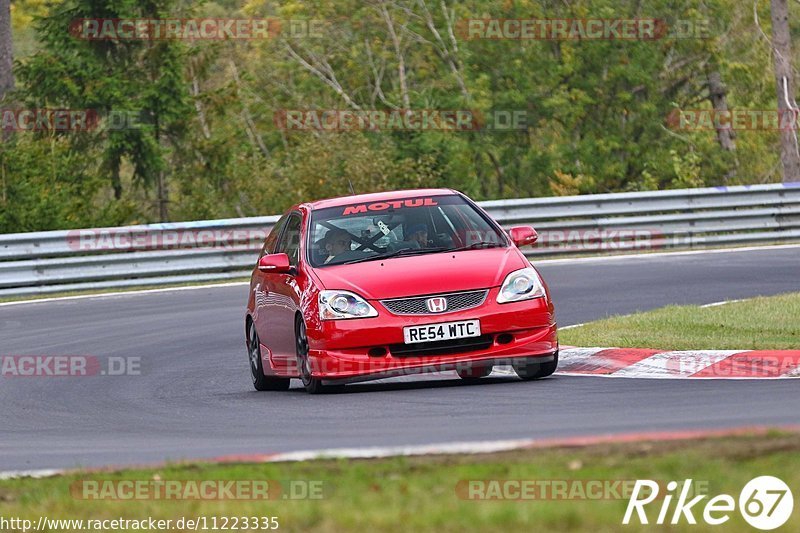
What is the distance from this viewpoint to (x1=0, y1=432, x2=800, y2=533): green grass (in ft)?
18.1

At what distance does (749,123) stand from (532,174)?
6.24m

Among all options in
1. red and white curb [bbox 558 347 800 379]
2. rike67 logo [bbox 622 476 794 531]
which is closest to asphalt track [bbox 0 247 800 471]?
Answer: red and white curb [bbox 558 347 800 379]

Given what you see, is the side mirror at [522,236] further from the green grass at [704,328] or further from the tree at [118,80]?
the tree at [118,80]

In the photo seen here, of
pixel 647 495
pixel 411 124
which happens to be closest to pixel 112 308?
pixel 647 495

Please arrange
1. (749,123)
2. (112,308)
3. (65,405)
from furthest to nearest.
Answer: (749,123) → (112,308) → (65,405)

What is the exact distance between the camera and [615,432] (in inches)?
299

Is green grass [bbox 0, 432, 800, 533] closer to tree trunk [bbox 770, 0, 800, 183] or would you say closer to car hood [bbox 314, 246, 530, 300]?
car hood [bbox 314, 246, 530, 300]

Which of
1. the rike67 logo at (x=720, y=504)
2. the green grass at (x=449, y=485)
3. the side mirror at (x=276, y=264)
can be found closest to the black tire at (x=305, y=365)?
the side mirror at (x=276, y=264)

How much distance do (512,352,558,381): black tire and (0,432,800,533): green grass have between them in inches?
171

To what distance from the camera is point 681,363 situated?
11.4m

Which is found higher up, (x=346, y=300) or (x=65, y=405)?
(x=346, y=300)

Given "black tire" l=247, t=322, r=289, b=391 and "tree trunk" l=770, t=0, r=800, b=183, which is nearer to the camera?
"black tire" l=247, t=322, r=289, b=391

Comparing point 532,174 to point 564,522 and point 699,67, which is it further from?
point 564,522

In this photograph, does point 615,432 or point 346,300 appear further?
point 346,300
